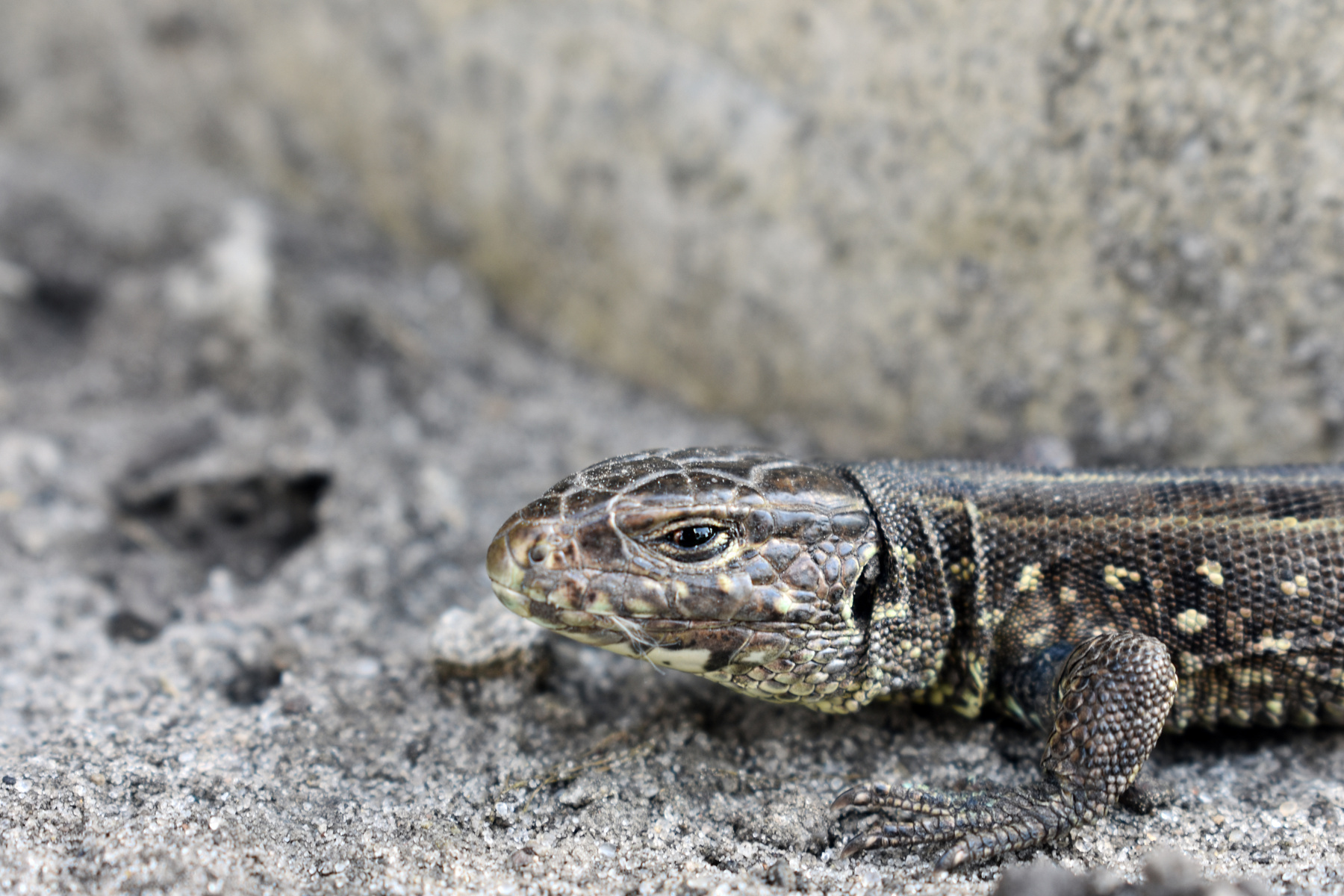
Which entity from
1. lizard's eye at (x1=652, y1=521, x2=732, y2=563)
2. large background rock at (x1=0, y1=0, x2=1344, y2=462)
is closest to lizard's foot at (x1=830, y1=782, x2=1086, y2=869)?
lizard's eye at (x1=652, y1=521, x2=732, y2=563)

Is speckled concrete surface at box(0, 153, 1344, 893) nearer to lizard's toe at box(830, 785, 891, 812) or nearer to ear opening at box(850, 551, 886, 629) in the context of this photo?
lizard's toe at box(830, 785, 891, 812)

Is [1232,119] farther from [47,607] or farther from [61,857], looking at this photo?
[47,607]

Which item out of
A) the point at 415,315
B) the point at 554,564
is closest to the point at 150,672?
the point at 554,564

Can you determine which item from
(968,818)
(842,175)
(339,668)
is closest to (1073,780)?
(968,818)

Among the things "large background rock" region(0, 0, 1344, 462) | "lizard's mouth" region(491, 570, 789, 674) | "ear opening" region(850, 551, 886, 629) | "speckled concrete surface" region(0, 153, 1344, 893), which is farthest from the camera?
"large background rock" region(0, 0, 1344, 462)

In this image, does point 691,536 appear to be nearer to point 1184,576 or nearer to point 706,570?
point 706,570

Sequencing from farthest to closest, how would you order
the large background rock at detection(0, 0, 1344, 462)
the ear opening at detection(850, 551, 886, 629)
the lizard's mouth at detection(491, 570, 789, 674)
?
the large background rock at detection(0, 0, 1344, 462)
the ear opening at detection(850, 551, 886, 629)
the lizard's mouth at detection(491, 570, 789, 674)

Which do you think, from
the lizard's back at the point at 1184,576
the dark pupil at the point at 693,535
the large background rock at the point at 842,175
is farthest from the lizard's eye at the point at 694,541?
the large background rock at the point at 842,175
